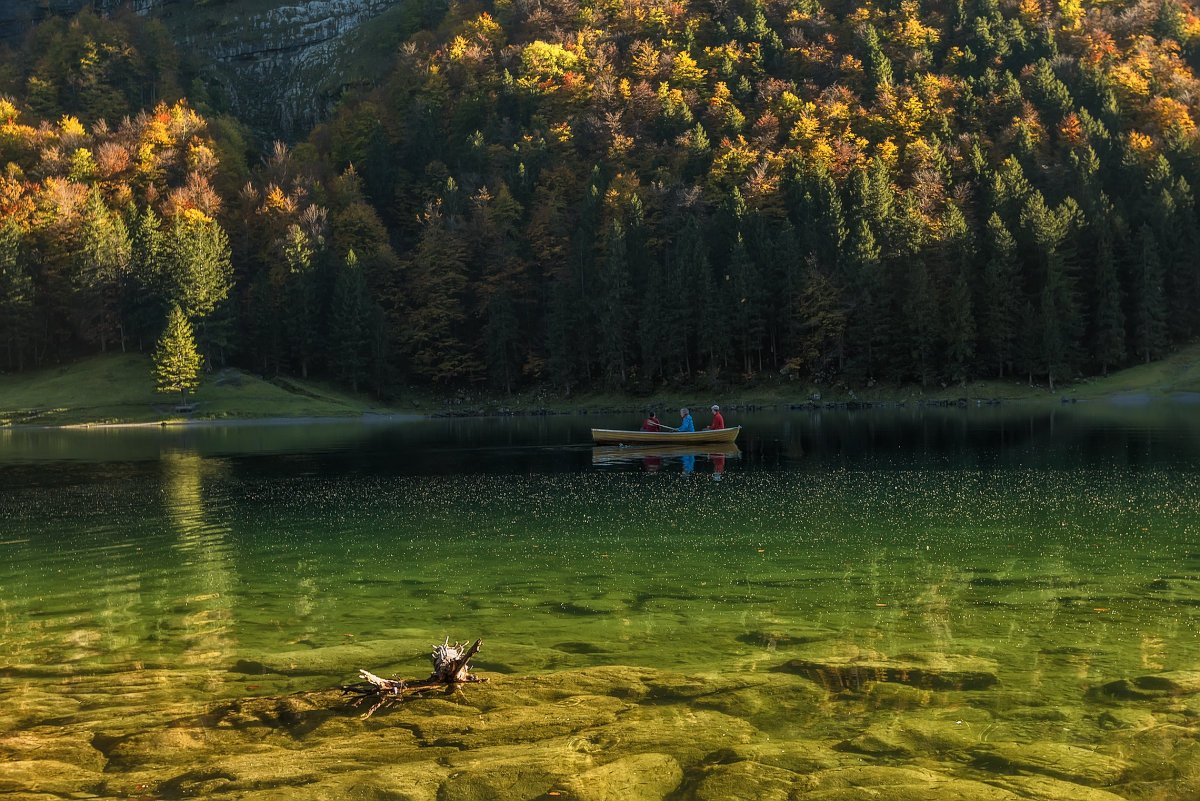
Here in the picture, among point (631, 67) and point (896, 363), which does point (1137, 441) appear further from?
point (631, 67)

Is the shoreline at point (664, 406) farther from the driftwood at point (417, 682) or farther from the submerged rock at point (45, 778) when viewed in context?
the submerged rock at point (45, 778)

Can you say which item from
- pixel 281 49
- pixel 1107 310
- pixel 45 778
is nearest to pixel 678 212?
pixel 1107 310

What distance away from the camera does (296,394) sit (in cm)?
9581

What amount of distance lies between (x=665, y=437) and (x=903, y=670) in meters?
37.3

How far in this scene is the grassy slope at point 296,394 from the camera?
279ft

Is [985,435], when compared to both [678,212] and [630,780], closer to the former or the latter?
[630,780]

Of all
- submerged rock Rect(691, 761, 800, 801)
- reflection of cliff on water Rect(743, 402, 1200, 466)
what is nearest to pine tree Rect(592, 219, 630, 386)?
reflection of cliff on water Rect(743, 402, 1200, 466)

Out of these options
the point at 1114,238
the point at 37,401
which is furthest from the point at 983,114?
the point at 37,401

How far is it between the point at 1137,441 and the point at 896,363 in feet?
168

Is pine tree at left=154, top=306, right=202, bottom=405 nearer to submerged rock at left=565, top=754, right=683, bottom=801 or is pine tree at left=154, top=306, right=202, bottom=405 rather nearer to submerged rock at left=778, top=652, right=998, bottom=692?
submerged rock at left=778, top=652, right=998, bottom=692

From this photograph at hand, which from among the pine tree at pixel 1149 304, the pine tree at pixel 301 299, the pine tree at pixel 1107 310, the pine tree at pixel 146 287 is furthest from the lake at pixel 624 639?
the pine tree at pixel 146 287

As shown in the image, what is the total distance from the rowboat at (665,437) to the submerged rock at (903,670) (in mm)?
34772

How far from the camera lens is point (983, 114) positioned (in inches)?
4545

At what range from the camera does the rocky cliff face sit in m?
184
